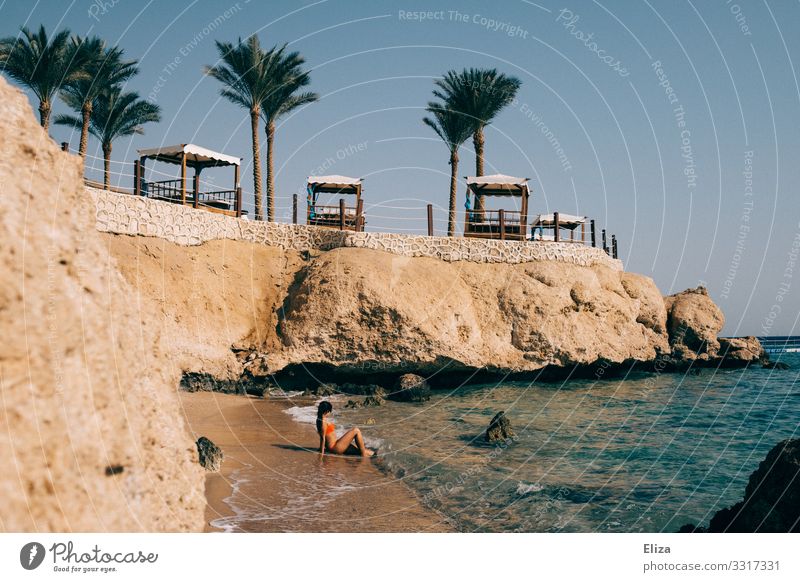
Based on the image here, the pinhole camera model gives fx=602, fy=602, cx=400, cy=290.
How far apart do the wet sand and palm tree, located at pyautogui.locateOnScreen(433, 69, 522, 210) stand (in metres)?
22.8

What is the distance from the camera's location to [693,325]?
31734mm

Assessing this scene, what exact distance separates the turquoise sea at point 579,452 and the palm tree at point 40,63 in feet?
62.9

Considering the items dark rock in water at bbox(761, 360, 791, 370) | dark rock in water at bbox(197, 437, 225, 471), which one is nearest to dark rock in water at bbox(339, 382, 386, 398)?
dark rock in water at bbox(197, 437, 225, 471)

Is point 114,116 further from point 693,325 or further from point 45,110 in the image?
point 693,325

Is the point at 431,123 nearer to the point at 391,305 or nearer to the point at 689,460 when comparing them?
the point at 391,305

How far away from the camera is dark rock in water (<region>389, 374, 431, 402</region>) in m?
21.1

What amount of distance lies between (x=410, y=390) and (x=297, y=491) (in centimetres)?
1270

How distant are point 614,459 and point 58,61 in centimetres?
2613

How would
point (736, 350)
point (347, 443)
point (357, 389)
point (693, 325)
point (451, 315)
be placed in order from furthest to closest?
point (736, 350) → point (693, 325) → point (451, 315) → point (357, 389) → point (347, 443)

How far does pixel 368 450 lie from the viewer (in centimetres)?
1154

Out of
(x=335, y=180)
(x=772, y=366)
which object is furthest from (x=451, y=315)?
(x=772, y=366)
